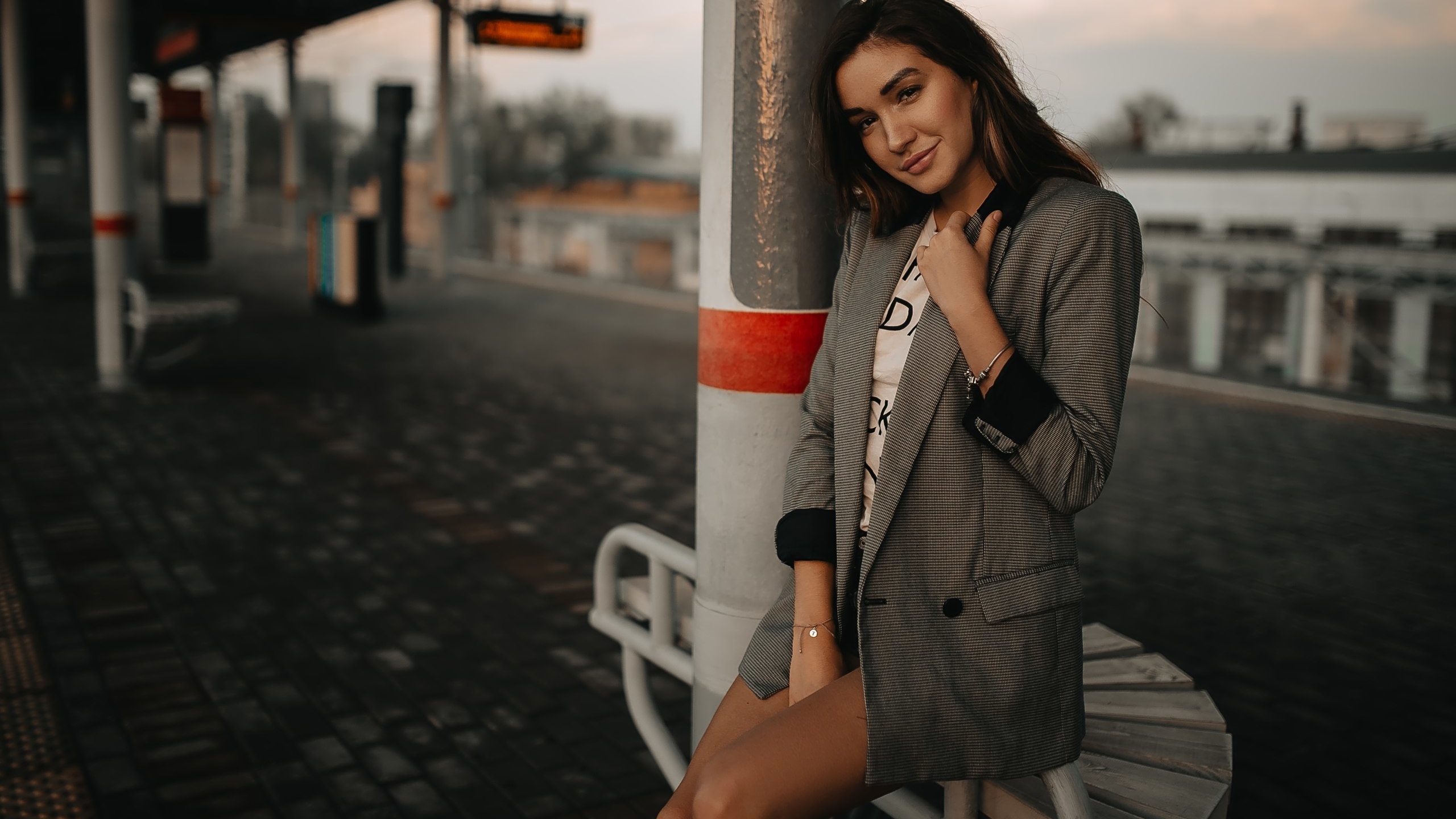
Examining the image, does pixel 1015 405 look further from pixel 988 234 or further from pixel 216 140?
pixel 216 140

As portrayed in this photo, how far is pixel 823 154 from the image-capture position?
1.96 m

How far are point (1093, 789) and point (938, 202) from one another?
1.01 meters

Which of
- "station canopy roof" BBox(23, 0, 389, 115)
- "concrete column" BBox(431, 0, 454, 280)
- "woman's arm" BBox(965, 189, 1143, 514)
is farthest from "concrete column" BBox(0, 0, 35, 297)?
"woman's arm" BBox(965, 189, 1143, 514)

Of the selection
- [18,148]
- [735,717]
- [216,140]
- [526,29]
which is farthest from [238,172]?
[735,717]

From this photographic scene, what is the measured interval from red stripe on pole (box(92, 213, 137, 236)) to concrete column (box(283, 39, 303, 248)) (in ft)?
58.4

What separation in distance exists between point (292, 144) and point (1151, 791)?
2754 cm

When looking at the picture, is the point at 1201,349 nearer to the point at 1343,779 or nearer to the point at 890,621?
the point at 1343,779

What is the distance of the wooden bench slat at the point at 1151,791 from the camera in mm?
2008

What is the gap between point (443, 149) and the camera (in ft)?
65.2

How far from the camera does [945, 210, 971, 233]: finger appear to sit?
178 centimetres

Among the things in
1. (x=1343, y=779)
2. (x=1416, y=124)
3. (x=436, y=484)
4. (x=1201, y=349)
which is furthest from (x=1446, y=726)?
(x=1416, y=124)

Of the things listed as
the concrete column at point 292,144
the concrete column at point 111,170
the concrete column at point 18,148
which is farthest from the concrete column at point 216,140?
the concrete column at point 111,170

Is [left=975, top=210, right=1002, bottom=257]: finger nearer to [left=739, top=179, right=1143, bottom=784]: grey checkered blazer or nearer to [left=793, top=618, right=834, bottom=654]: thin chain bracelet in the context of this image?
[left=739, top=179, right=1143, bottom=784]: grey checkered blazer

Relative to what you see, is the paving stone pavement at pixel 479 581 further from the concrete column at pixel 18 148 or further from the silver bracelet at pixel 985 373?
the concrete column at pixel 18 148
